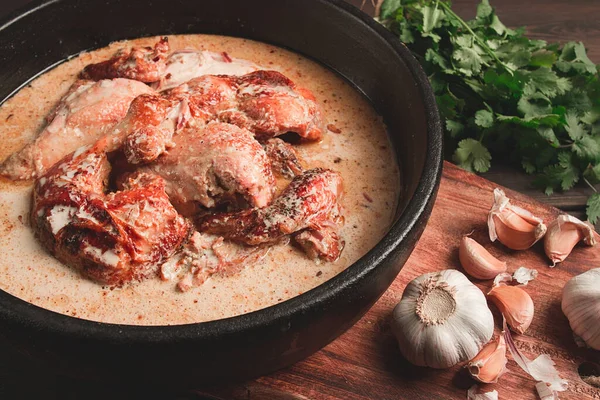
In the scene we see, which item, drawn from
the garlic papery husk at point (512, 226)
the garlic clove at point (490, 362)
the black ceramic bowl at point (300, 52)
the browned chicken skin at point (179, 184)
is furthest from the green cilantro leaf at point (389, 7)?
the garlic clove at point (490, 362)

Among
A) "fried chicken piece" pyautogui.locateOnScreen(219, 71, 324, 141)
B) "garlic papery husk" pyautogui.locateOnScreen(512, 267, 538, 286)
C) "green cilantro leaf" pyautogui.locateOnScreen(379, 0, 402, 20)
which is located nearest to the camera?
"fried chicken piece" pyautogui.locateOnScreen(219, 71, 324, 141)

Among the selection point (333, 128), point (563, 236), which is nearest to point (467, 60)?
point (333, 128)

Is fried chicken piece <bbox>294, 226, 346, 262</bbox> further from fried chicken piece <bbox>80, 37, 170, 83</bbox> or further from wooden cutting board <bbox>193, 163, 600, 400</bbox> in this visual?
fried chicken piece <bbox>80, 37, 170, 83</bbox>

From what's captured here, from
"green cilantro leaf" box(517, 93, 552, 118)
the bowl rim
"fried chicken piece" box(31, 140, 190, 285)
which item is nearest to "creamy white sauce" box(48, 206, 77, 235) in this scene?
"fried chicken piece" box(31, 140, 190, 285)

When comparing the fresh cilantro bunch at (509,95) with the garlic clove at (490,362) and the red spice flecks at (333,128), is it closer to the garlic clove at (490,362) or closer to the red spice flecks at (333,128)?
the red spice flecks at (333,128)

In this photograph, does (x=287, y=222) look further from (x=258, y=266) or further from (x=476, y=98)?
(x=476, y=98)

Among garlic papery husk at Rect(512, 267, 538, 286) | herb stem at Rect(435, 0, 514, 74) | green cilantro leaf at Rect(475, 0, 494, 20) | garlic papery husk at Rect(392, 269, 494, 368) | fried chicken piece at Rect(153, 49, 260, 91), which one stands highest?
green cilantro leaf at Rect(475, 0, 494, 20)
